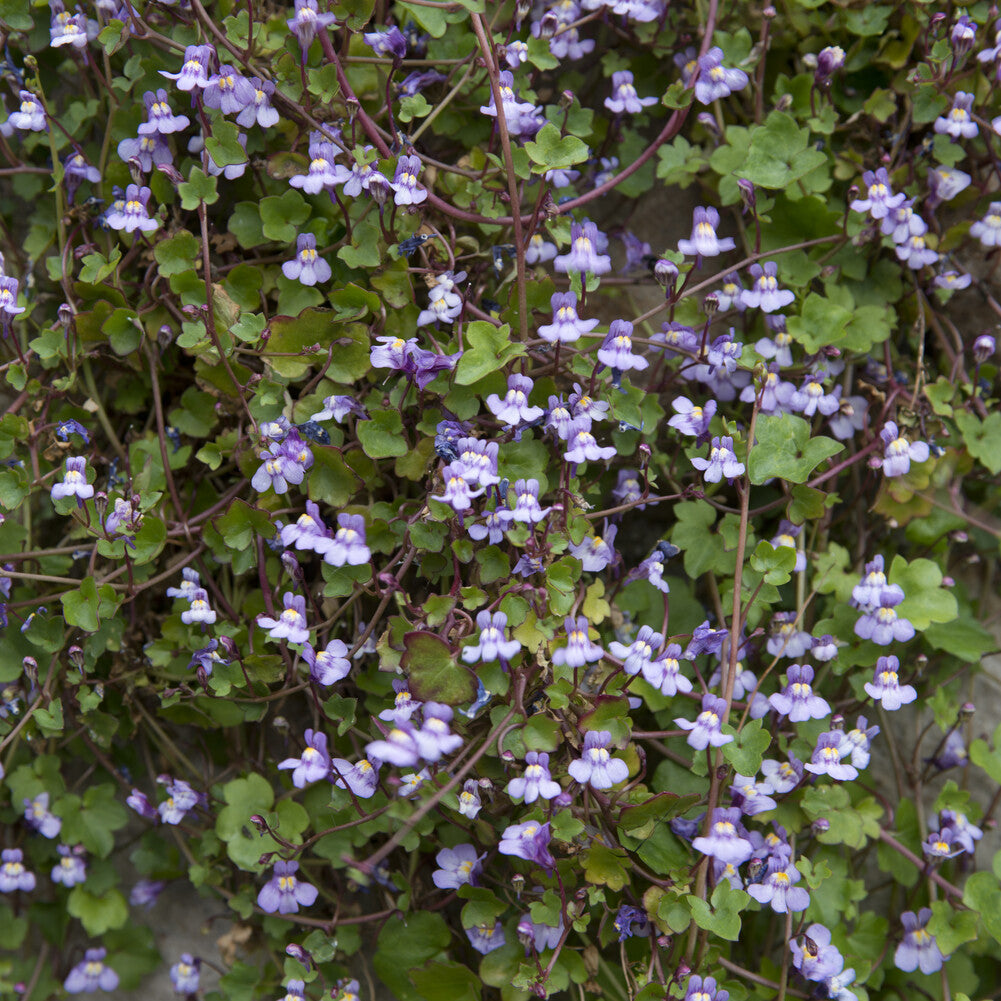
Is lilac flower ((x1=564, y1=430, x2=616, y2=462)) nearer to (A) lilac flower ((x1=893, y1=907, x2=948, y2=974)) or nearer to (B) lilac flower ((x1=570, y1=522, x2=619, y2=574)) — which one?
(B) lilac flower ((x1=570, y1=522, x2=619, y2=574))

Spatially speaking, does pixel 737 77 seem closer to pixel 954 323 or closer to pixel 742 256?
pixel 742 256

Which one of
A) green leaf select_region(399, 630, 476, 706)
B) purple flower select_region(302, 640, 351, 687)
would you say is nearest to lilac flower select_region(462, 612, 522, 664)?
green leaf select_region(399, 630, 476, 706)

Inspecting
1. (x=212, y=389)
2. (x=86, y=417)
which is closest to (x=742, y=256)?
(x=212, y=389)

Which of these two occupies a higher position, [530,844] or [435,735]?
[435,735]

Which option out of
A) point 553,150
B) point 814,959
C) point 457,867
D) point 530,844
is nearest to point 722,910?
point 814,959

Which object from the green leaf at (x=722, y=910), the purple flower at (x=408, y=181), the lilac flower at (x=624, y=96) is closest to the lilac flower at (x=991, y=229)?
the lilac flower at (x=624, y=96)

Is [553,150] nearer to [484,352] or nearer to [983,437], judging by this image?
[484,352]

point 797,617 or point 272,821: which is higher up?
point 797,617
